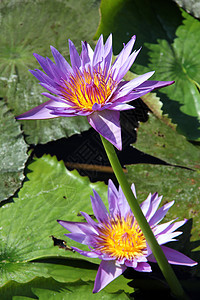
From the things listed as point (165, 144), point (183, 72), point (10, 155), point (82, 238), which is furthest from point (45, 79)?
point (183, 72)

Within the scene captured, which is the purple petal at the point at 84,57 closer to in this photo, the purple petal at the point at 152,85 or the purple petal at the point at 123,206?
the purple petal at the point at 152,85

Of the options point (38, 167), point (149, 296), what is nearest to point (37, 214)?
point (38, 167)

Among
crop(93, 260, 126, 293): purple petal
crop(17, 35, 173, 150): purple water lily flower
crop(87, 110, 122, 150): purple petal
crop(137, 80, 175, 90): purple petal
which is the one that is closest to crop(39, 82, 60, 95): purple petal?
crop(17, 35, 173, 150): purple water lily flower

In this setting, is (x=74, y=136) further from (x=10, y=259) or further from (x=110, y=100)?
(x=110, y=100)

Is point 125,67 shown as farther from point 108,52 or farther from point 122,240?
point 122,240

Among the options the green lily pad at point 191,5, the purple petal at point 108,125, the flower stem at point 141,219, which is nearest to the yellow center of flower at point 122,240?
the flower stem at point 141,219
